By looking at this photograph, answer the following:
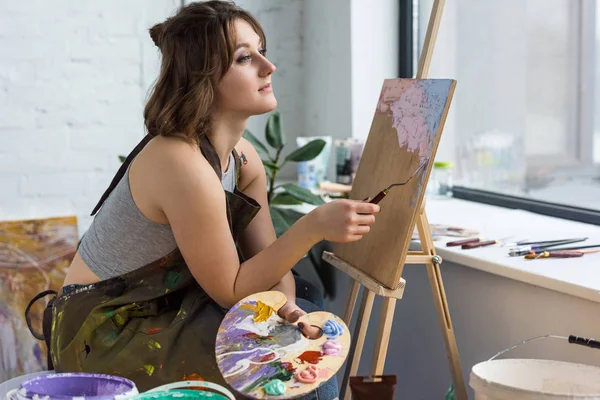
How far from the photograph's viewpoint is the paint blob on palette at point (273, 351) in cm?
122

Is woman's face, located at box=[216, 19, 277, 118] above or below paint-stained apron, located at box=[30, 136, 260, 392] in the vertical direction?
above

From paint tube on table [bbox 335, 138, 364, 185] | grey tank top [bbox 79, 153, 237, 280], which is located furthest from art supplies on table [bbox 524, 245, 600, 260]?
paint tube on table [bbox 335, 138, 364, 185]

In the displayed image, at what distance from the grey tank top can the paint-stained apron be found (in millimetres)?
18

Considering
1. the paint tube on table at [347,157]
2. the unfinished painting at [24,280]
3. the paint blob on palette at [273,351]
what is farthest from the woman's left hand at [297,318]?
the unfinished painting at [24,280]

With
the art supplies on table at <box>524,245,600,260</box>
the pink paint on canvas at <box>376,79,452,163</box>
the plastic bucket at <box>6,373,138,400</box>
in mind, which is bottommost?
the plastic bucket at <box>6,373,138,400</box>

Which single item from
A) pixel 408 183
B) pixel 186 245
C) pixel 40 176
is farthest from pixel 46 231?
pixel 408 183

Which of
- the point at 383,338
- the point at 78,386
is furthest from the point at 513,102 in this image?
the point at 78,386

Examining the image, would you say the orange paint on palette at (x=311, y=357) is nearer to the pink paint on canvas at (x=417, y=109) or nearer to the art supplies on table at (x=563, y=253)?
the pink paint on canvas at (x=417, y=109)

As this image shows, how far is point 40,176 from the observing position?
8.37ft

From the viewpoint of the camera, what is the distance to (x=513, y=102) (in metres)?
2.62

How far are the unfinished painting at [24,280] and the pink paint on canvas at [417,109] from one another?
1306 millimetres

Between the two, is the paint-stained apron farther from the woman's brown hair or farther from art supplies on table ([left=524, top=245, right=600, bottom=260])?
art supplies on table ([left=524, top=245, right=600, bottom=260])

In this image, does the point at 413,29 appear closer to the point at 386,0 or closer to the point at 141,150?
Result: the point at 386,0

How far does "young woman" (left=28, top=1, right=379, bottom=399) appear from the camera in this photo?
4.75 feet
